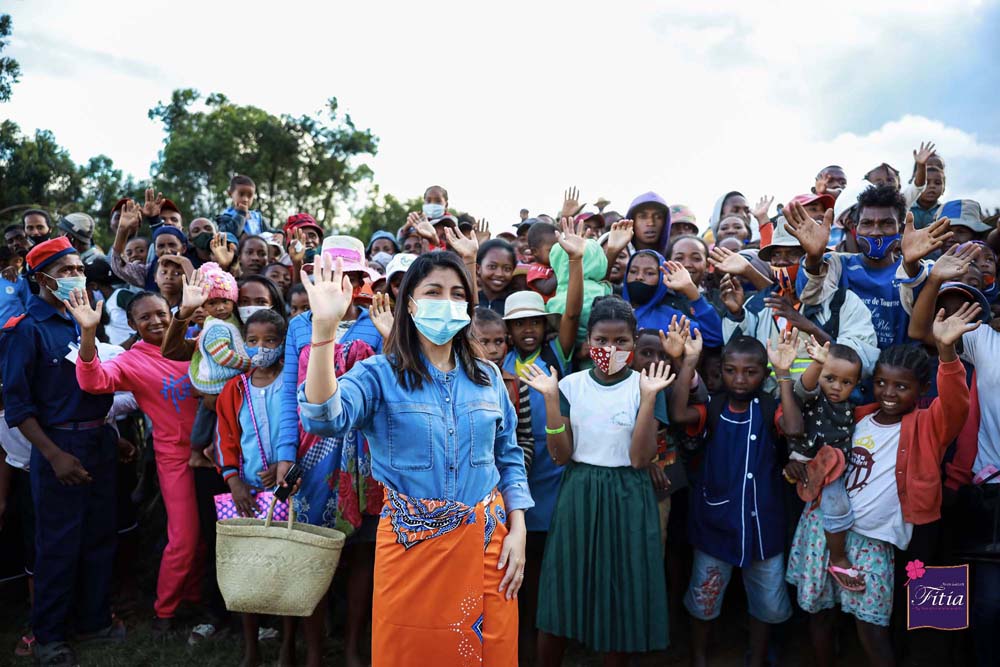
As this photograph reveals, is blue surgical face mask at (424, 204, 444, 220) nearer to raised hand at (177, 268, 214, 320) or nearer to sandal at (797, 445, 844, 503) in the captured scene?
raised hand at (177, 268, 214, 320)

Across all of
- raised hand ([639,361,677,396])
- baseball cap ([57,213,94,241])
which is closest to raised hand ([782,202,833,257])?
raised hand ([639,361,677,396])

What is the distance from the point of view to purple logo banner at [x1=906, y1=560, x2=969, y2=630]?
3.42 m

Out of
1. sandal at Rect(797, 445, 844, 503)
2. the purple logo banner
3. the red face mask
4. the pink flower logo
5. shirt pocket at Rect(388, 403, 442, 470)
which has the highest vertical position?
the red face mask

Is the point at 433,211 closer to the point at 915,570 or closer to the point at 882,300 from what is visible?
the point at 882,300

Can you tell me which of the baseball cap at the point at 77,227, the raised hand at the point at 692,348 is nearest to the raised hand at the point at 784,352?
the raised hand at the point at 692,348

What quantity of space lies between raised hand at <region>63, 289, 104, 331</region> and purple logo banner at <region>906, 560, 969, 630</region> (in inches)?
187

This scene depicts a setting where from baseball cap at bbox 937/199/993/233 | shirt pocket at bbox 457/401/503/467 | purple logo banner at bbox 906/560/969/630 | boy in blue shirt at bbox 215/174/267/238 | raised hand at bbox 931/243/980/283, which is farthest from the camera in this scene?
boy in blue shirt at bbox 215/174/267/238

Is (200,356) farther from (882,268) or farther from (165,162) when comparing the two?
(165,162)

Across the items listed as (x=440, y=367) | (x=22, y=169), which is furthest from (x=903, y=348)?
(x=22, y=169)

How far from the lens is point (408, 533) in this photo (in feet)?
7.97

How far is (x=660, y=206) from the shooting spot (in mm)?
5504

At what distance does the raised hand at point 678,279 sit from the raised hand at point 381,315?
2.00m

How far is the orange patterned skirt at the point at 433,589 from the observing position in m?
2.41

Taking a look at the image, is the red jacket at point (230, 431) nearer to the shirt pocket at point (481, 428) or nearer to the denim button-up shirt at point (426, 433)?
the denim button-up shirt at point (426, 433)
